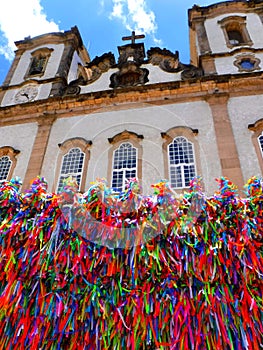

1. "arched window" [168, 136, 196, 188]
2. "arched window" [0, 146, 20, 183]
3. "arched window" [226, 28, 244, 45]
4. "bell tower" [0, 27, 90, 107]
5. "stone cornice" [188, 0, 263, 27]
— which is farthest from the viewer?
"stone cornice" [188, 0, 263, 27]

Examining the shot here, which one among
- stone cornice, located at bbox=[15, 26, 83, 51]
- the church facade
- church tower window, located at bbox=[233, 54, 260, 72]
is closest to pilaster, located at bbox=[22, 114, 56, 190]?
the church facade

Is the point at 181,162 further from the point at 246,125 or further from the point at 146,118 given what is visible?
the point at 246,125

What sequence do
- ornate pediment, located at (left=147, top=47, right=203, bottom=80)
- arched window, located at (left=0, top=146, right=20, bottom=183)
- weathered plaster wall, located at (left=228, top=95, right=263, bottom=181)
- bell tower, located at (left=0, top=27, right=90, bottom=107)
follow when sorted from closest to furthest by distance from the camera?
weathered plaster wall, located at (left=228, top=95, right=263, bottom=181)
arched window, located at (left=0, top=146, right=20, bottom=183)
ornate pediment, located at (left=147, top=47, right=203, bottom=80)
bell tower, located at (left=0, top=27, right=90, bottom=107)

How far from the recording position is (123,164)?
10117mm

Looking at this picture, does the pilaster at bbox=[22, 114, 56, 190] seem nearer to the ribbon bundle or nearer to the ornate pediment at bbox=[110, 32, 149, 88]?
the ornate pediment at bbox=[110, 32, 149, 88]

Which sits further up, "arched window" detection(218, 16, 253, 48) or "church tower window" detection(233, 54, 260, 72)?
"arched window" detection(218, 16, 253, 48)

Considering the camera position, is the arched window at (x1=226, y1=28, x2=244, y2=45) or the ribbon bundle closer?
the ribbon bundle

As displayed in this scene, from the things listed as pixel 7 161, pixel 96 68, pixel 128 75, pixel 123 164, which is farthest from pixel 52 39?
pixel 123 164

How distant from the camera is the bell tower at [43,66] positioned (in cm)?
1445

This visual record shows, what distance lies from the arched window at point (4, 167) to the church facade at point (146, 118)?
5 cm

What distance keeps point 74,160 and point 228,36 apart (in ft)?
37.7

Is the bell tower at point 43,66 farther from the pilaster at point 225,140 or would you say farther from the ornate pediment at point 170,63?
the pilaster at point 225,140

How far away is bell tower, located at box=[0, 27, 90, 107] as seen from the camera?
14.5 metres

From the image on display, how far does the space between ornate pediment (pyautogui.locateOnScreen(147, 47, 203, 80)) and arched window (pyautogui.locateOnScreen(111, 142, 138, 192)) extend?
4727 mm
